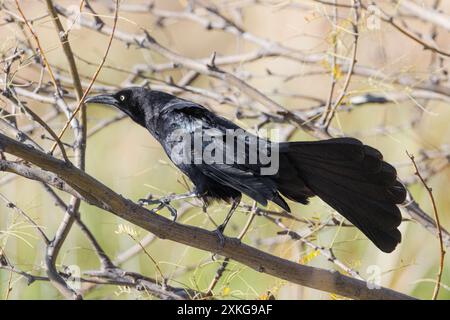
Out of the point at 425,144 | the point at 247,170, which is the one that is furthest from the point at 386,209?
the point at 425,144

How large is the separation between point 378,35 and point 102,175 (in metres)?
3.47

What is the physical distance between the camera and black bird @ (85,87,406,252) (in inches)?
138

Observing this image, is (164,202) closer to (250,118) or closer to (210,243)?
(210,243)

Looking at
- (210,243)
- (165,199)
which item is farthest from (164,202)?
(210,243)

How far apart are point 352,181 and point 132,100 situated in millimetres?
1390

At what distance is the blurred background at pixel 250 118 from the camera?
3.87 m

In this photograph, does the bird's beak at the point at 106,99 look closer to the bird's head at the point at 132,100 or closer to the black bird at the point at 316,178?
the bird's head at the point at 132,100

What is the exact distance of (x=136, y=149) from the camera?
23.3 ft

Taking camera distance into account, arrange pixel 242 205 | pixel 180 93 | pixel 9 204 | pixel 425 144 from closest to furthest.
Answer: pixel 9 204 → pixel 242 205 → pixel 180 93 → pixel 425 144

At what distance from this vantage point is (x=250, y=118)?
4.53 m

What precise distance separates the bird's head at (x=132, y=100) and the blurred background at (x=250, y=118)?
0.15 metres

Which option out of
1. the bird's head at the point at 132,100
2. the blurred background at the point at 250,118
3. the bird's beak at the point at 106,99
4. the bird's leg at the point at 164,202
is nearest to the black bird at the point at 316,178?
the blurred background at the point at 250,118
